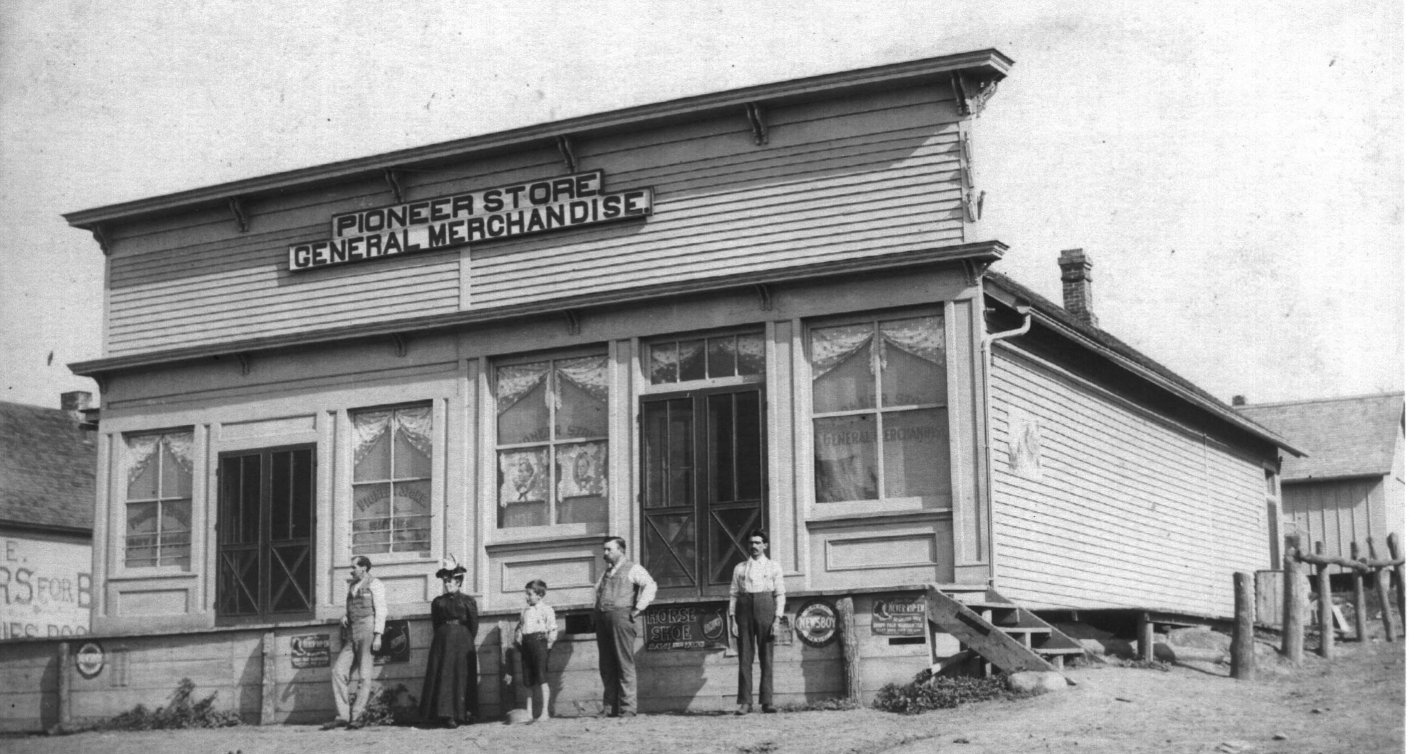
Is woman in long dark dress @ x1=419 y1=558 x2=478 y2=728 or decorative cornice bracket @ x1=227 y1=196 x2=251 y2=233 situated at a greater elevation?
decorative cornice bracket @ x1=227 y1=196 x2=251 y2=233

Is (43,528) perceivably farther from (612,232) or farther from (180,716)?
(612,232)

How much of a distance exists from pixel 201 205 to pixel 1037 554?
12.1 metres

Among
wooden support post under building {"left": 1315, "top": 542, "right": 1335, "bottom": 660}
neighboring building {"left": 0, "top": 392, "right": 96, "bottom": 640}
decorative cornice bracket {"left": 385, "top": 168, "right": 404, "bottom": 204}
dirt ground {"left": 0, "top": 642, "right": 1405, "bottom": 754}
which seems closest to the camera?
dirt ground {"left": 0, "top": 642, "right": 1405, "bottom": 754}

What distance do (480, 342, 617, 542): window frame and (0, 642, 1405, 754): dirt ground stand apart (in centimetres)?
312

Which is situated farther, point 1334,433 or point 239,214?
point 1334,433

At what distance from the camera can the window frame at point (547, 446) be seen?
2189cm

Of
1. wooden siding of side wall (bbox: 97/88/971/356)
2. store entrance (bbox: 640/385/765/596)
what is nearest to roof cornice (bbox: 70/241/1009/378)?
wooden siding of side wall (bbox: 97/88/971/356)

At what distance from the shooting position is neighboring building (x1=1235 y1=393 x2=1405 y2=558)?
34625 millimetres

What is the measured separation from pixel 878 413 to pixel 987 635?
3384 mm

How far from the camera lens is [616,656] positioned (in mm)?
19266

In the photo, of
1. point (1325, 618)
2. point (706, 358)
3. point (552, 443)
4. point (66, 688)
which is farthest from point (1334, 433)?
point (66, 688)

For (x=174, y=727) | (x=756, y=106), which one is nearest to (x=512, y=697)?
(x=174, y=727)

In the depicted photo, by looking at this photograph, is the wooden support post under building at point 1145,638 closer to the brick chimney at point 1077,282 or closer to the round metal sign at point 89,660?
the brick chimney at point 1077,282

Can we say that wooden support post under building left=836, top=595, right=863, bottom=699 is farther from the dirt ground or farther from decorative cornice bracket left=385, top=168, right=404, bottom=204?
decorative cornice bracket left=385, top=168, right=404, bottom=204
